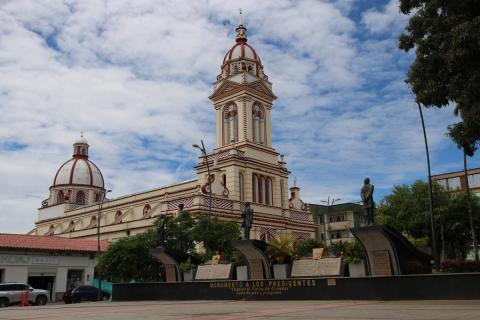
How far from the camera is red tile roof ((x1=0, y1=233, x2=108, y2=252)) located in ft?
128

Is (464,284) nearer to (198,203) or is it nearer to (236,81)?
(198,203)

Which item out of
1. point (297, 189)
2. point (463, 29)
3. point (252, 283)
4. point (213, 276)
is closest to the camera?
point (463, 29)

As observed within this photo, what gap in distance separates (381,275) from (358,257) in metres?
1.53

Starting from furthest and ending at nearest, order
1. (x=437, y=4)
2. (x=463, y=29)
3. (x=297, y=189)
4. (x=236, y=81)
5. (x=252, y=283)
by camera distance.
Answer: (x=297, y=189) → (x=236, y=81) → (x=252, y=283) → (x=437, y=4) → (x=463, y=29)

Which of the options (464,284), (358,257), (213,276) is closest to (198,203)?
(213,276)

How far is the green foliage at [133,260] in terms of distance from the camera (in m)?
32.3

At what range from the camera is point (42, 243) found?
136ft

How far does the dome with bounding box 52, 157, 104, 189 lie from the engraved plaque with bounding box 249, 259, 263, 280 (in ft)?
191

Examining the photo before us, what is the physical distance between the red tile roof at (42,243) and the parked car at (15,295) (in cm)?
832

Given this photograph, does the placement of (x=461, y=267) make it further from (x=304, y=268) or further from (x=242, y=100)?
(x=242, y=100)

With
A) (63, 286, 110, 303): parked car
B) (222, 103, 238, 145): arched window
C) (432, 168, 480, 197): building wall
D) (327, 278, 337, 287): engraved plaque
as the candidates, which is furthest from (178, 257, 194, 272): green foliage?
(432, 168, 480, 197): building wall

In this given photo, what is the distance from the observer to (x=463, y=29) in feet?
46.9

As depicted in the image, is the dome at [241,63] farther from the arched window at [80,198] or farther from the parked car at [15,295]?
the arched window at [80,198]

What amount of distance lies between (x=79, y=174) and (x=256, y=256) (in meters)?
60.2
